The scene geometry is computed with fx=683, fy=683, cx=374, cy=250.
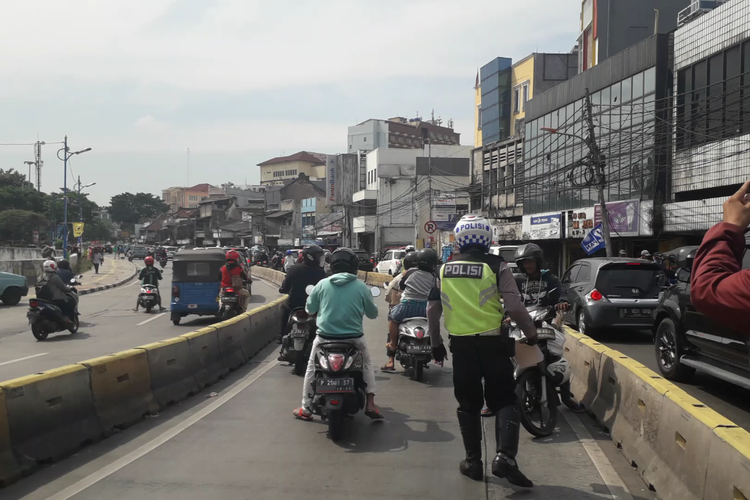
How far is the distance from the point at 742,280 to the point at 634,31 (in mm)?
37591

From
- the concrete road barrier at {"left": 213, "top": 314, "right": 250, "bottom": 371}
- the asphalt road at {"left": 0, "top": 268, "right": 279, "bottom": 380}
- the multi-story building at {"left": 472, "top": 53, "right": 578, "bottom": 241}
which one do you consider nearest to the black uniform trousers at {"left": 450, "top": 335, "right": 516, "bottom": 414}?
the concrete road barrier at {"left": 213, "top": 314, "right": 250, "bottom": 371}

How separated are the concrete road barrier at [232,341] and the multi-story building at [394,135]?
8076cm

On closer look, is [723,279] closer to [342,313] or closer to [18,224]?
[342,313]

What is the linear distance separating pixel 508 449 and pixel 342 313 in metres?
2.39

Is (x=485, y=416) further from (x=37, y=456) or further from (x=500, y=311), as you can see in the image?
(x=37, y=456)

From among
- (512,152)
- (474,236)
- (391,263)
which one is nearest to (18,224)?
(391,263)

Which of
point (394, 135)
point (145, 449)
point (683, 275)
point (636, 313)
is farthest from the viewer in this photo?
point (394, 135)

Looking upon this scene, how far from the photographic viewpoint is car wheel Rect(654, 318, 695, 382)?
8789mm

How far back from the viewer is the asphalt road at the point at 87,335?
11.6 meters

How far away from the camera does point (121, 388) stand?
6887mm

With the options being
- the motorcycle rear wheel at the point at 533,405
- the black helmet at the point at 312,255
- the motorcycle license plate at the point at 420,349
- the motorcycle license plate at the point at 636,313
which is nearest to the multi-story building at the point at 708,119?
the motorcycle license plate at the point at 636,313

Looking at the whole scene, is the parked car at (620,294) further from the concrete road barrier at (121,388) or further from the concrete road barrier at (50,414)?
the concrete road barrier at (50,414)

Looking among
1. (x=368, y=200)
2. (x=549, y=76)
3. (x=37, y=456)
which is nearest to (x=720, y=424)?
(x=37, y=456)

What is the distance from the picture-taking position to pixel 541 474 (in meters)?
5.35
